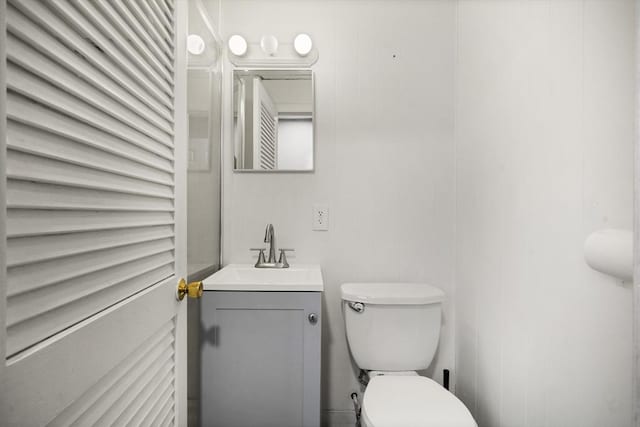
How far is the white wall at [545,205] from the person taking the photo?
713mm

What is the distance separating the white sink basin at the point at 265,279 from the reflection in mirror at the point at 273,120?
48 cm

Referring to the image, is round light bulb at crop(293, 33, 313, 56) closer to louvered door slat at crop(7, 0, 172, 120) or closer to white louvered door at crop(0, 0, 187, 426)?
white louvered door at crop(0, 0, 187, 426)

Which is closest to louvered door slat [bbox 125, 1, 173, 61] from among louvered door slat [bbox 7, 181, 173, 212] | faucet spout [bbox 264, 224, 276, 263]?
louvered door slat [bbox 7, 181, 173, 212]

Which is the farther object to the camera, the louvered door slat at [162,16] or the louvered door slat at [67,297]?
the louvered door slat at [162,16]

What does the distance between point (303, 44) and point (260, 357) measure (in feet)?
4.53

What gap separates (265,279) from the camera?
1.33 m

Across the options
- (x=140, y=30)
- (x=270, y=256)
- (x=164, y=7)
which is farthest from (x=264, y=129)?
(x=140, y=30)

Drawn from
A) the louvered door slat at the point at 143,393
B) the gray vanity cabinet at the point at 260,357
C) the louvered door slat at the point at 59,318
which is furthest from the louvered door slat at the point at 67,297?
the gray vanity cabinet at the point at 260,357

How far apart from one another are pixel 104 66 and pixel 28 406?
50cm

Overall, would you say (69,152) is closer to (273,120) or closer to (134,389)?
(134,389)

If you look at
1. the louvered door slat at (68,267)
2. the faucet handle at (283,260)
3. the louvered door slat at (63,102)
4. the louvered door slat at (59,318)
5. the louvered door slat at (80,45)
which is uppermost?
the louvered door slat at (80,45)

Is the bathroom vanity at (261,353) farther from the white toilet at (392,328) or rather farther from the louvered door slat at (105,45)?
the louvered door slat at (105,45)

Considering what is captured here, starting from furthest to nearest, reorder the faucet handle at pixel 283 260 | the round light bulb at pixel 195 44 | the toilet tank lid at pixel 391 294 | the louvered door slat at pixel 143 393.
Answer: the faucet handle at pixel 283 260, the toilet tank lid at pixel 391 294, the round light bulb at pixel 195 44, the louvered door slat at pixel 143 393

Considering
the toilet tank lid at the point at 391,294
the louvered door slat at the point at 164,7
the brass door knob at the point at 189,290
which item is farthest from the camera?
the toilet tank lid at the point at 391,294
